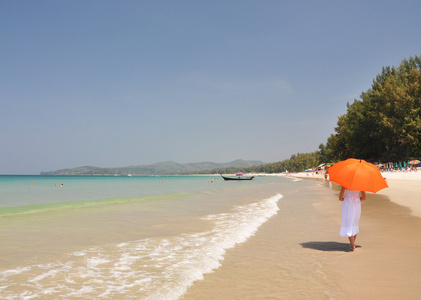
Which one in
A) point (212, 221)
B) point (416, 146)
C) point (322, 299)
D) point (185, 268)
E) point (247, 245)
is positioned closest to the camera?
point (322, 299)

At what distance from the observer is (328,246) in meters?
8.34

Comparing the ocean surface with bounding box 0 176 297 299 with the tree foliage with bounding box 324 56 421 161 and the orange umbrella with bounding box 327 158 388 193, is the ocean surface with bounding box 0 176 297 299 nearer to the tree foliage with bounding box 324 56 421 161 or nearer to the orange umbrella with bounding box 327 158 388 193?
the orange umbrella with bounding box 327 158 388 193

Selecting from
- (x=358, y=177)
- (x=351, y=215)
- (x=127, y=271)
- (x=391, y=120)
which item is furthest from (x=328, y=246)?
(x=391, y=120)

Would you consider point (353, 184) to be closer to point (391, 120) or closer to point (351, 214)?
point (351, 214)

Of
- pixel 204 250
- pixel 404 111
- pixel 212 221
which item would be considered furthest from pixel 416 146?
pixel 204 250

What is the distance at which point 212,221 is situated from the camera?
13.5m

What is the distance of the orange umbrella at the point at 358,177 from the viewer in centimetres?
735

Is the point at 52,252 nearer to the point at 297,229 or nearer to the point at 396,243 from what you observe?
the point at 297,229

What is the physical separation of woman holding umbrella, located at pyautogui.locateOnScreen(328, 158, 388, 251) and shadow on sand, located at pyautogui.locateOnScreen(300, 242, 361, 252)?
372 mm

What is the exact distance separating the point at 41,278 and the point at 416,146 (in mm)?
74820

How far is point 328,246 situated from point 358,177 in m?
2.11

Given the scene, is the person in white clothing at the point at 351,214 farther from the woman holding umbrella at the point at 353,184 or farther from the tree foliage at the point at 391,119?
the tree foliage at the point at 391,119

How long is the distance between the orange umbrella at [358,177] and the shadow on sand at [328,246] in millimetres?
1628

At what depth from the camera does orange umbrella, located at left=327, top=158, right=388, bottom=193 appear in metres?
7.35
